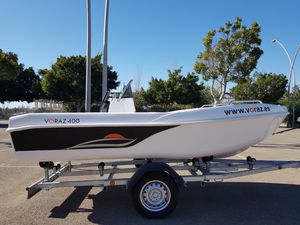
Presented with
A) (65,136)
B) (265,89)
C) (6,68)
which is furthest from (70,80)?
(65,136)

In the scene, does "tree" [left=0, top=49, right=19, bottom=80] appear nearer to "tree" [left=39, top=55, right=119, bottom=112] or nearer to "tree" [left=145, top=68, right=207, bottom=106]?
"tree" [left=39, top=55, right=119, bottom=112]

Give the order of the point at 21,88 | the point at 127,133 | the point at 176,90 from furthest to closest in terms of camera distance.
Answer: the point at 21,88 < the point at 176,90 < the point at 127,133

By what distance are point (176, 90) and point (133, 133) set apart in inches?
1277

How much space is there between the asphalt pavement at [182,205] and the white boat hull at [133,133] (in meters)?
0.88

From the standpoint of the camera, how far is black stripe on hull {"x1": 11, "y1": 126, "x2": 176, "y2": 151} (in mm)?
5102

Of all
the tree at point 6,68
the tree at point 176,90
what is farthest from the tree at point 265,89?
the tree at point 6,68

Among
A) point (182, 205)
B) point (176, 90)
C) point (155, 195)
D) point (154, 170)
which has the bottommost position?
point (182, 205)

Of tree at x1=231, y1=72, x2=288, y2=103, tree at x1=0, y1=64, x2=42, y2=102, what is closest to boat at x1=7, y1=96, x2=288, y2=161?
tree at x1=231, y1=72, x2=288, y2=103

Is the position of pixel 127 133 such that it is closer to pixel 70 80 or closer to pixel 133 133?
pixel 133 133

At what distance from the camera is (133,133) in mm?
5191

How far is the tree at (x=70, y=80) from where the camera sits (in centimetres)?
3466

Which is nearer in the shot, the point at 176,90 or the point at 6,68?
the point at 6,68

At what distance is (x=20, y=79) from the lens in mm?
44406

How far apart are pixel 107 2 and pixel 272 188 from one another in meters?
9.50
